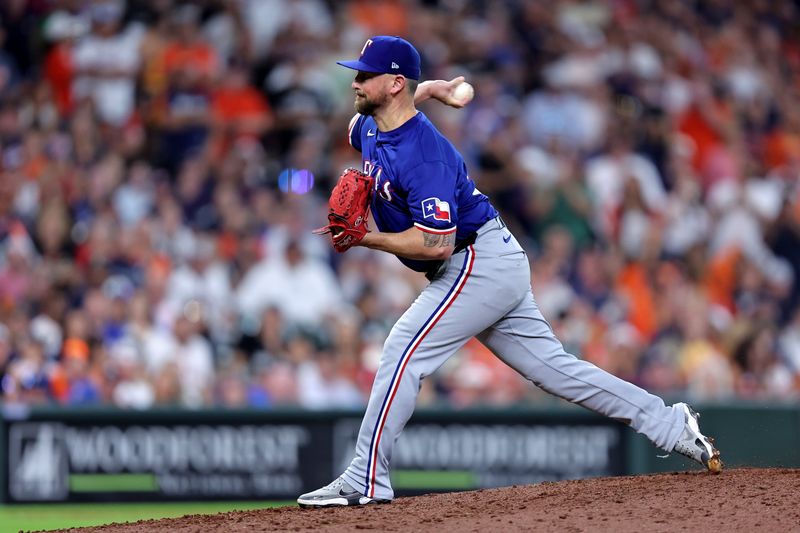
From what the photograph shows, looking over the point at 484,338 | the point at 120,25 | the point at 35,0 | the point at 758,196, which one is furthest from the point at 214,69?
the point at 484,338

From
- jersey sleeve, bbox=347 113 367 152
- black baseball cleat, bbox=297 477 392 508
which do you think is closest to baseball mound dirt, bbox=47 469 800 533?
black baseball cleat, bbox=297 477 392 508

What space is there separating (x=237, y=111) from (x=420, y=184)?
669 centimetres

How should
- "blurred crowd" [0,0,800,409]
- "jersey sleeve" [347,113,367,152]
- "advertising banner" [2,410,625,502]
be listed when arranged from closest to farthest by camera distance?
"jersey sleeve" [347,113,367,152] → "advertising banner" [2,410,625,502] → "blurred crowd" [0,0,800,409]

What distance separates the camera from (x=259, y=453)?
10.3m

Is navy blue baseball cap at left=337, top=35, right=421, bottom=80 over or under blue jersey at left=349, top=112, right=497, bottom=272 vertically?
over

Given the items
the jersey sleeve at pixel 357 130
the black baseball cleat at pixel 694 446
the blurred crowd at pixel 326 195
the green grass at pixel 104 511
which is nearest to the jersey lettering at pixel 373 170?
the jersey sleeve at pixel 357 130

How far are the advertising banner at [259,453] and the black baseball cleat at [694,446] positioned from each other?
167 inches

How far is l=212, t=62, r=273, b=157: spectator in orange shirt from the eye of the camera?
11703mm

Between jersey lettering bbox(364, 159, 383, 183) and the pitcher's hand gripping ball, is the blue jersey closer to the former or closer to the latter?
jersey lettering bbox(364, 159, 383, 183)

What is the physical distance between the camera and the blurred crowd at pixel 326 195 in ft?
34.2

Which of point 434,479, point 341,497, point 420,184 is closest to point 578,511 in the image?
point 341,497

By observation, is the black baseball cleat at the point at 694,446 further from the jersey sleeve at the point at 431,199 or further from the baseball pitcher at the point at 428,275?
the jersey sleeve at the point at 431,199

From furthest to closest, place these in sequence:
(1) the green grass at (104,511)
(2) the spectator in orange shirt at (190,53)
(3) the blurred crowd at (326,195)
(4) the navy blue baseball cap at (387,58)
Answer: (2) the spectator in orange shirt at (190,53), (3) the blurred crowd at (326,195), (1) the green grass at (104,511), (4) the navy blue baseball cap at (387,58)

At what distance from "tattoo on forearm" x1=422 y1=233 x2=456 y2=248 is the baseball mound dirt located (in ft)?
3.61
